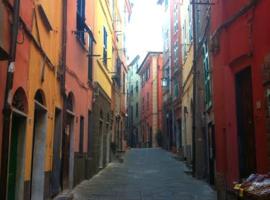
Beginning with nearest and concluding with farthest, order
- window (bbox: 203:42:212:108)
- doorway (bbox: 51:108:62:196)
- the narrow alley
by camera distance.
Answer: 1. the narrow alley
2. doorway (bbox: 51:108:62:196)
3. window (bbox: 203:42:212:108)

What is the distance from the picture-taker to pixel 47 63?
9.98 m

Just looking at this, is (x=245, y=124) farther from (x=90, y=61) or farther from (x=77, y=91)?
(x=90, y=61)

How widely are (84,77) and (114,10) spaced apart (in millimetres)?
12132

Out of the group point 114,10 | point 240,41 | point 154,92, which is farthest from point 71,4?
point 154,92

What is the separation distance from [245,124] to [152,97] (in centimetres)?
3410

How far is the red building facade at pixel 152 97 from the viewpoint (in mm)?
43125

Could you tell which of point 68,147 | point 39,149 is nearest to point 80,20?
point 68,147

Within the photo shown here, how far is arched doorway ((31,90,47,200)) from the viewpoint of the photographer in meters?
9.76

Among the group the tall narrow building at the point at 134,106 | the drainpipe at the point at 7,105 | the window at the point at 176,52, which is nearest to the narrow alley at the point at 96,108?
the drainpipe at the point at 7,105

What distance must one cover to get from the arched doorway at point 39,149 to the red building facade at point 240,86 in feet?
13.7

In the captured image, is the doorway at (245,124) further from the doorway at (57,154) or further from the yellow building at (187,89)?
the yellow building at (187,89)

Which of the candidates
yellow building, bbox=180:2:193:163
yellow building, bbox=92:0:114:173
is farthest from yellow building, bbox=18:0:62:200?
yellow building, bbox=180:2:193:163

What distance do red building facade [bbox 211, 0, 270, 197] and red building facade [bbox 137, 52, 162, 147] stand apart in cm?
3007

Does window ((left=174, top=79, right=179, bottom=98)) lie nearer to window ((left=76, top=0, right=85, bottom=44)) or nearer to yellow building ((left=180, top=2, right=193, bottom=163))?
yellow building ((left=180, top=2, right=193, bottom=163))
